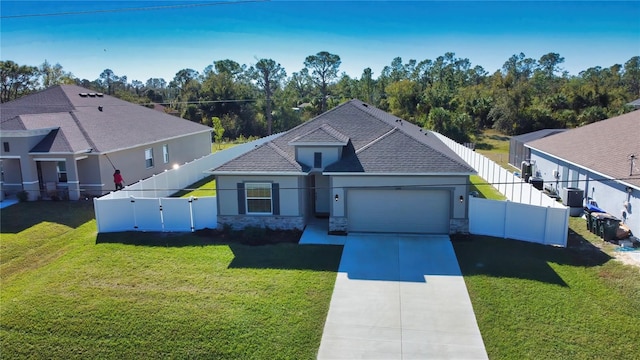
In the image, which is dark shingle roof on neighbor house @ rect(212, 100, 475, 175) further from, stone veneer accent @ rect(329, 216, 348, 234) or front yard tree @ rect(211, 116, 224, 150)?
front yard tree @ rect(211, 116, 224, 150)

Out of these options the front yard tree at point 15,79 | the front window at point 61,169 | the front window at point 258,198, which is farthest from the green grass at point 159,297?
the front yard tree at point 15,79

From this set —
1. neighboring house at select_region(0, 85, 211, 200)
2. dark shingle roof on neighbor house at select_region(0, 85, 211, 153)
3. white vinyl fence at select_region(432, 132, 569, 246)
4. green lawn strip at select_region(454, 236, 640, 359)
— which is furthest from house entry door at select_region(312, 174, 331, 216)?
dark shingle roof on neighbor house at select_region(0, 85, 211, 153)

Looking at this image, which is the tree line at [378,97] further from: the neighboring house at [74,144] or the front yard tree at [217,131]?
the neighboring house at [74,144]

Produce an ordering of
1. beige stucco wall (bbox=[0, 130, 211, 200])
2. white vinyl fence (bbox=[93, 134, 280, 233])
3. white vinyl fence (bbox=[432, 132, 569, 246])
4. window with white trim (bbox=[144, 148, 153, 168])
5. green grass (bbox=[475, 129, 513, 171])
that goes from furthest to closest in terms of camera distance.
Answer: green grass (bbox=[475, 129, 513, 171]) → window with white trim (bbox=[144, 148, 153, 168]) → beige stucco wall (bbox=[0, 130, 211, 200]) → white vinyl fence (bbox=[93, 134, 280, 233]) → white vinyl fence (bbox=[432, 132, 569, 246])

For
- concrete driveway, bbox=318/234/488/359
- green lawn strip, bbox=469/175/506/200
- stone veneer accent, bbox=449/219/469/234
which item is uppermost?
stone veneer accent, bbox=449/219/469/234

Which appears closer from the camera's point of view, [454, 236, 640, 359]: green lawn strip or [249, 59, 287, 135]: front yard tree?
[454, 236, 640, 359]: green lawn strip

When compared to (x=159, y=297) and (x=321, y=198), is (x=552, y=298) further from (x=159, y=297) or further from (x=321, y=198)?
(x=159, y=297)

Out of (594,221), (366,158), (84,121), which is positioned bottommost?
(594,221)

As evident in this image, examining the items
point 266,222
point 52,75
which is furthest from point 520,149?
point 52,75
